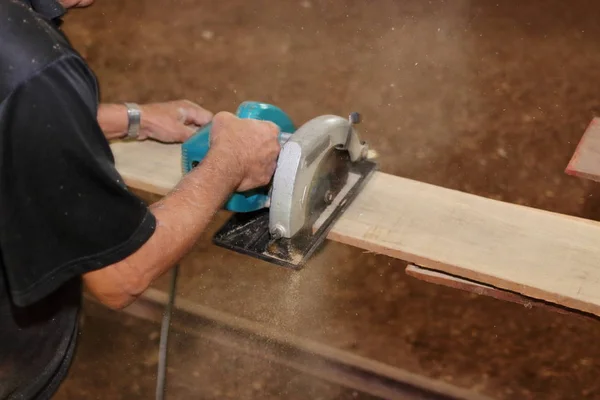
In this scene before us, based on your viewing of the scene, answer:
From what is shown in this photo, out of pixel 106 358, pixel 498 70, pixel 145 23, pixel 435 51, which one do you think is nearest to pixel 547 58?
pixel 498 70

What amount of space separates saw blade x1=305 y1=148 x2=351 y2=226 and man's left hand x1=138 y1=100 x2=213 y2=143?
14.4 inches

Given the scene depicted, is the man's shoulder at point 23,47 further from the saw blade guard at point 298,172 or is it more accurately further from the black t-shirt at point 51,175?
the saw blade guard at point 298,172

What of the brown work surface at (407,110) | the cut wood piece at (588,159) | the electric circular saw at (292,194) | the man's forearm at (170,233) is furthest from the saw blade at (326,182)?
the brown work surface at (407,110)

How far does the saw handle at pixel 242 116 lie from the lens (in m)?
1.21

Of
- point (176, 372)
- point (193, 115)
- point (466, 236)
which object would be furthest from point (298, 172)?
point (176, 372)

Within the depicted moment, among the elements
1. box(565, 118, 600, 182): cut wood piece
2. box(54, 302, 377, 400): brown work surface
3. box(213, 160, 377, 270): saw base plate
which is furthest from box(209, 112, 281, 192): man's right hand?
box(54, 302, 377, 400): brown work surface

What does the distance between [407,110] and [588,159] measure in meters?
1.06

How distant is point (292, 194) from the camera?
1.15 meters

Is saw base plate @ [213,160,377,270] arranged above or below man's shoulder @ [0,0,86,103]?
below

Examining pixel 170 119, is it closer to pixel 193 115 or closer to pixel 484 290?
pixel 193 115

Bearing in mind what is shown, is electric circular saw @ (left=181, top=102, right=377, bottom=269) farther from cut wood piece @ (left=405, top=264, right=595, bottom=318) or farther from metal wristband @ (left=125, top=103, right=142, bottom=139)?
metal wristband @ (left=125, top=103, right=142, bottom=139)

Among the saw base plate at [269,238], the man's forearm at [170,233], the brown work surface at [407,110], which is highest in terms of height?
the man's forearm at [170,233]

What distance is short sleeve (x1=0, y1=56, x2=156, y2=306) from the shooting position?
78cm

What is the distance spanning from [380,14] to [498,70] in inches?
21.5
